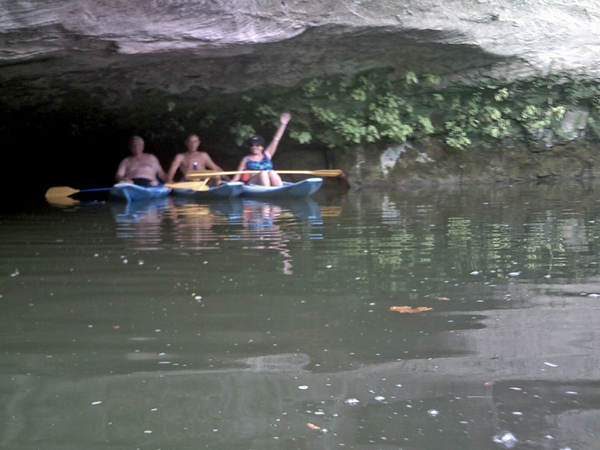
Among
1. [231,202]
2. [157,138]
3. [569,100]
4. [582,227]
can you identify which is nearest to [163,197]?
[231,202]

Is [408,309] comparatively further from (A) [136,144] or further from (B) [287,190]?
(A) [136,144]

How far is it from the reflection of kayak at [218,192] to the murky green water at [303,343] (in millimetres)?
4144

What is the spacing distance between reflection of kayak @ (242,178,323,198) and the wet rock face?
1.77m

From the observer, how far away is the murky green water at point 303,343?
176cm

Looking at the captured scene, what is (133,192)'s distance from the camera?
9.07 m

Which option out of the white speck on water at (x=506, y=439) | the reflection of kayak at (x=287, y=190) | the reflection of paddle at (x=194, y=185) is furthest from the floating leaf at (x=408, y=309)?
the reflection of paddle at (x=194, y=185)

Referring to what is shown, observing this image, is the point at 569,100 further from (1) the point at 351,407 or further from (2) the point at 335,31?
(1) the point at 351,407

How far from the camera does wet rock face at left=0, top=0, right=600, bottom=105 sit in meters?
7.05

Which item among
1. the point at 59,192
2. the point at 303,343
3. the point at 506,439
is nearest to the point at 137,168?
the point at 59,192

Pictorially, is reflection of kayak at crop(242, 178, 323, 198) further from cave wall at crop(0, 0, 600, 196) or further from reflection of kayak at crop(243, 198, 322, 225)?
cave wall at crop(0, 0, 600, 196)

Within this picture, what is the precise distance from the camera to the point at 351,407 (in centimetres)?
188

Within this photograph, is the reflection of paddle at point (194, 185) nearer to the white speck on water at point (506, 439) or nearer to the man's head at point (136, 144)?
the man's head at point (136, 144)

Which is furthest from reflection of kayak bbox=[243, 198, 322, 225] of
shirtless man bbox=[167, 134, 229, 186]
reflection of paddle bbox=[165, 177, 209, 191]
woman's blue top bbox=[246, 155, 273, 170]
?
shirtless man bbox=[167, 134, 229, 186]

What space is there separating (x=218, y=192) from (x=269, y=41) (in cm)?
231
